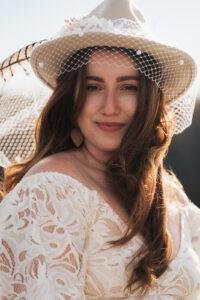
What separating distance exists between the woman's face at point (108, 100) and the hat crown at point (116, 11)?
0.57 feet

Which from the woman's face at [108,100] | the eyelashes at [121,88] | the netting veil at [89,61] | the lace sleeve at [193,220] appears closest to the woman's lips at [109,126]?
the woman's face at [108,100]

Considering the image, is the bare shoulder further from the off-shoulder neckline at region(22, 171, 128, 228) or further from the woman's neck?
the woman's neck

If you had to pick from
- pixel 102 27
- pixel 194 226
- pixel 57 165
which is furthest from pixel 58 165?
pixel 194 226

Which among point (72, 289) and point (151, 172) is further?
point (151, 172)

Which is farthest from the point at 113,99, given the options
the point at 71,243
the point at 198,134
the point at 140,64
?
the point at 198,134

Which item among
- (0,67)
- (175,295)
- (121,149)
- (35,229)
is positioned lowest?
(175,295)

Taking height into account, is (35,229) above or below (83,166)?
above

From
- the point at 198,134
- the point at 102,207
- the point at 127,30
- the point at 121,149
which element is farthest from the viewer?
the point at 198,134

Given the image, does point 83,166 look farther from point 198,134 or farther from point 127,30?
point 198,134

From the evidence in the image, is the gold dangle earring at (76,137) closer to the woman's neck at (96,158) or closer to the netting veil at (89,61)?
the woman's neck at (96,158)

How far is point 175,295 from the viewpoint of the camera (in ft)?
5.54

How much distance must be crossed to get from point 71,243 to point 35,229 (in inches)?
5.6

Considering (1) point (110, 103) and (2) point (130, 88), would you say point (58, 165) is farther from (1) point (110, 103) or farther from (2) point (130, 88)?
(2) point (130, 88)

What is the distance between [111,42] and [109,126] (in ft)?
1.27
